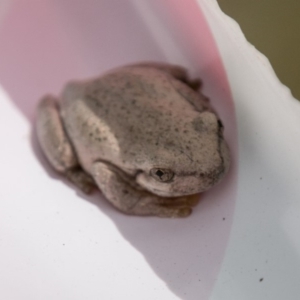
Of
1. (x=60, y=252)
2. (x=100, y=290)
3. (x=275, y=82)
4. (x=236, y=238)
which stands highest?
(x=275, y=82)

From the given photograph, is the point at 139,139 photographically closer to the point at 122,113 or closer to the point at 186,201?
the point at 122,113

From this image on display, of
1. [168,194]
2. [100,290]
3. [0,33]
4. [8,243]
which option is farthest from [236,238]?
[0,33]

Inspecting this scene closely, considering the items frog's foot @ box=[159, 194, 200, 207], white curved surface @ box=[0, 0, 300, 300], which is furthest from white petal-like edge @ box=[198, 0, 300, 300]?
frog's foot @ box=[159, 194, 200, 207]

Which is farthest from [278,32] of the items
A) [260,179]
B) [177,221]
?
[177,221]

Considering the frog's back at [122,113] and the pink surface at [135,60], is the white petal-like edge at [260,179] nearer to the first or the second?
the pink surface at [135,60]

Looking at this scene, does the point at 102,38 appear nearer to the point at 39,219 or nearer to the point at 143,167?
the point at 143,167
